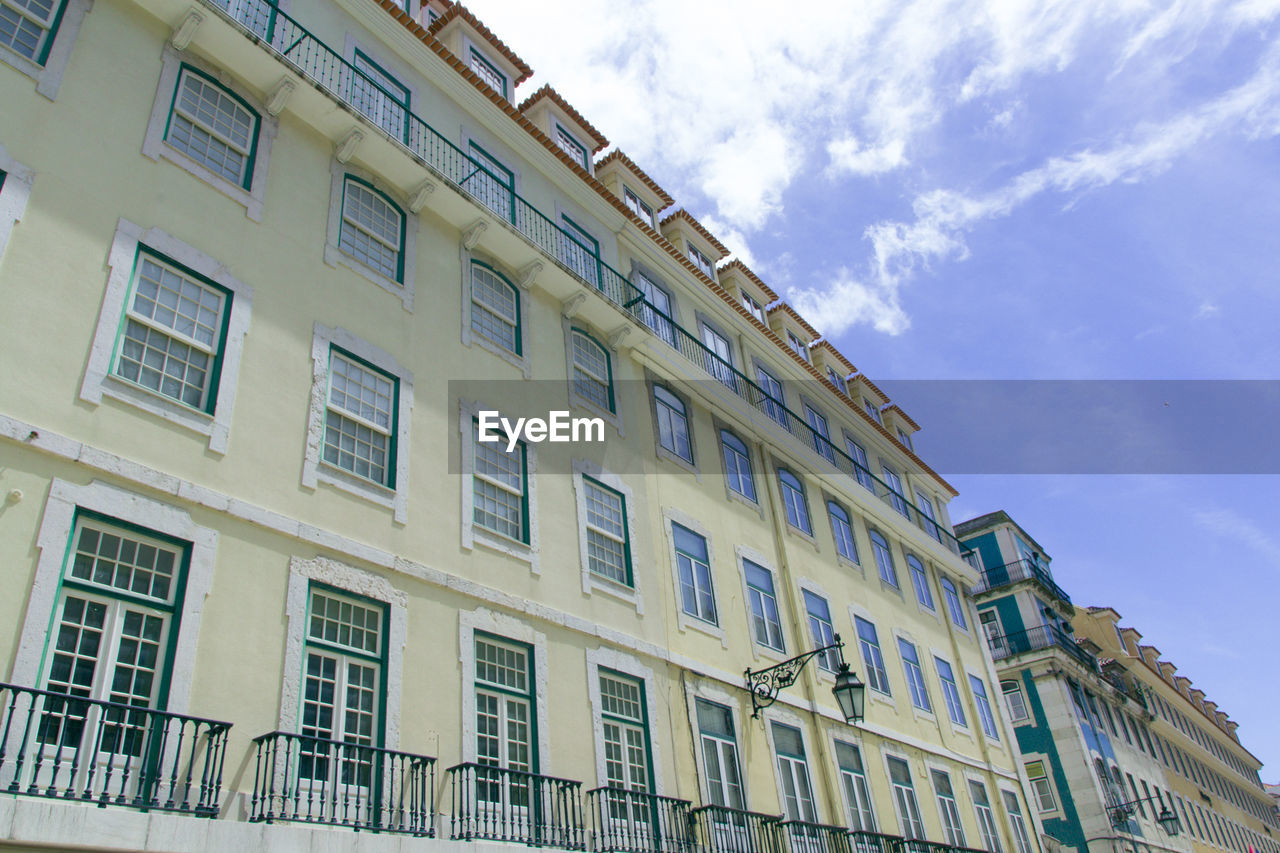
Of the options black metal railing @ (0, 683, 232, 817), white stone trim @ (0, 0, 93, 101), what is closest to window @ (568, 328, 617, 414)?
white stone trim @ (0, 0, 93, 101)

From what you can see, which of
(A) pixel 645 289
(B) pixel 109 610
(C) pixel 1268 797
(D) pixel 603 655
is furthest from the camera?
(C) pixel 1268 797

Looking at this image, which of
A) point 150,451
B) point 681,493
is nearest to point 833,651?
point 681,493

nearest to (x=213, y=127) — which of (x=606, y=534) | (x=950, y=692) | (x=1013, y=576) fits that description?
(x=606, y=534)

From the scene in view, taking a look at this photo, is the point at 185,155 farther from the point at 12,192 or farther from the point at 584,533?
the point at 584,533

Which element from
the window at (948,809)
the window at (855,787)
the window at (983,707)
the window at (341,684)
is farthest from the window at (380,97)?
the window at (983,707)

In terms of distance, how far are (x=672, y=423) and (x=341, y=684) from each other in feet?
29.1

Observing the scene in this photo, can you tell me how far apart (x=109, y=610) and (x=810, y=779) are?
11064mm

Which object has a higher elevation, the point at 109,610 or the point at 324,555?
the point at 324,555

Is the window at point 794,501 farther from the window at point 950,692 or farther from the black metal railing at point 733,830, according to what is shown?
the black metal railing at point 733,830

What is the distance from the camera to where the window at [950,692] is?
71.3 ft

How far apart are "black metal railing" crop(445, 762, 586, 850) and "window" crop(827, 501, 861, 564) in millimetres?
11007

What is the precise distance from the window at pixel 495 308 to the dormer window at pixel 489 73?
4.66m

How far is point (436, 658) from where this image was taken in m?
10.4

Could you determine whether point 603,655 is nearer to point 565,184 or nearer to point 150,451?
point 150,451
